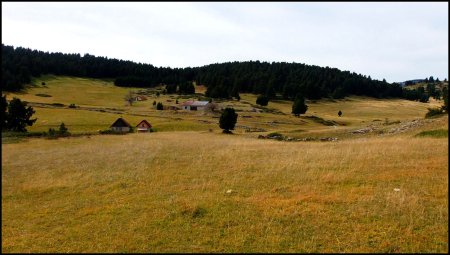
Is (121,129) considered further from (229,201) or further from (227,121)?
(229,201)

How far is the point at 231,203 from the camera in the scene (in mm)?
16250

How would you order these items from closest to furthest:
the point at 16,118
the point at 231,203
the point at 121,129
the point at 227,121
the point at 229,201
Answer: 1. the point at 231,203
2. the point at 229,201
3. the point at 16,118
4. the point at 227,121
5. the point at 121,129

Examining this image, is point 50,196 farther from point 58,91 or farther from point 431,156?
point 58,91

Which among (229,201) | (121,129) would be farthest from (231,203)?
(121,129)

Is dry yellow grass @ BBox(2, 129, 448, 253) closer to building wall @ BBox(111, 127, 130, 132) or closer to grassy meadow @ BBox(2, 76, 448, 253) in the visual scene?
grassy meadow @ BBox(2, 76, 448, 253)

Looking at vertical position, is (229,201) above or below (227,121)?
above

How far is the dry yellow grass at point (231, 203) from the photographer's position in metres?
12.3

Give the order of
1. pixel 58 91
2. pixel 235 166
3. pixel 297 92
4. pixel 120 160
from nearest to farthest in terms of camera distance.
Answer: pixel 235 166, pixel 120 160, pixel 58 91, pixel 297 92

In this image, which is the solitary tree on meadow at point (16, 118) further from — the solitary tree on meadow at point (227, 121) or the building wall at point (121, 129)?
the solitary tree on meadow at point (227, 121)

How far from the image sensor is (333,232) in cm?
1256

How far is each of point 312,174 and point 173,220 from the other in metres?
8.97

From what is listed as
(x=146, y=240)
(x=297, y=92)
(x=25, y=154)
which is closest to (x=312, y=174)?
(x=146, y=240)

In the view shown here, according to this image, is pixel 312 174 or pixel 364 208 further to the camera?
pixel 312 174

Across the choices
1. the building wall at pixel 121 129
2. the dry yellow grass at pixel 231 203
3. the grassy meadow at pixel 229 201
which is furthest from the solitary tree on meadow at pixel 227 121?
the dry yellow grass at pixel 231 203
